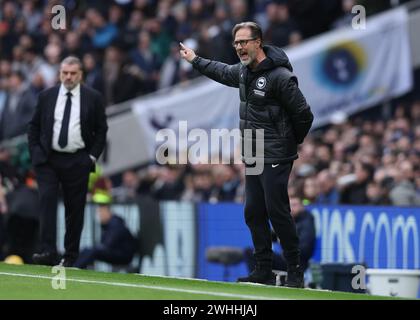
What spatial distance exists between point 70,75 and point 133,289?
3.38 metres

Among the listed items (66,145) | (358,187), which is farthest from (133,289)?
(358,187)

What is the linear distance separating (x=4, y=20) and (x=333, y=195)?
10663 millimetres

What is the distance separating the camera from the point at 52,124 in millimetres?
13531

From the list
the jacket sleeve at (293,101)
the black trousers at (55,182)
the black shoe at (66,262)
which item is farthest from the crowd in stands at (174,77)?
the jacket sleeve at (293,101)

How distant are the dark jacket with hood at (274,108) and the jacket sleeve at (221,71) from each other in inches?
9.1

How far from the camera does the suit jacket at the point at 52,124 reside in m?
13.6

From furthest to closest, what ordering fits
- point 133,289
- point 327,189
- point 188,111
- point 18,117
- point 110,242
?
point 18,117 < point 188,111 < point 327,189 < point 110,242 < point 133,289

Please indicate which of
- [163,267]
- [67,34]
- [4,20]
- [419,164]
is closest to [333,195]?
[419,164]

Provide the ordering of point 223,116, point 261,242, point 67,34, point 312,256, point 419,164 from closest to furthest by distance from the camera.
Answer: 1. point 261,242
2. point 312,256
3. point 419,164
4. point 223,116
5. point 67,34

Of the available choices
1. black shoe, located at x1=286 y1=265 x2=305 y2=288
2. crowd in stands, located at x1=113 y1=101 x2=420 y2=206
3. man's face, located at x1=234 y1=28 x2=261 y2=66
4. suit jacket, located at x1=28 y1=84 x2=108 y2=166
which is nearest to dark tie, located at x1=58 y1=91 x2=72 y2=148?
suit jacket, located at x1=28 y1=84 x2=108 y2=166

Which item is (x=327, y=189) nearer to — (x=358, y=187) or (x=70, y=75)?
(x=358, y=187)

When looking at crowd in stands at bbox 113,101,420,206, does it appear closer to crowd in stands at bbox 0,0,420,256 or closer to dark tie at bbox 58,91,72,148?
crowd in stands at bbox 0,0,420,256

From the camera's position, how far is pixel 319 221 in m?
16.8

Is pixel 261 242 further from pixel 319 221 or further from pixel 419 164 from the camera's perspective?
pixel 419 164
